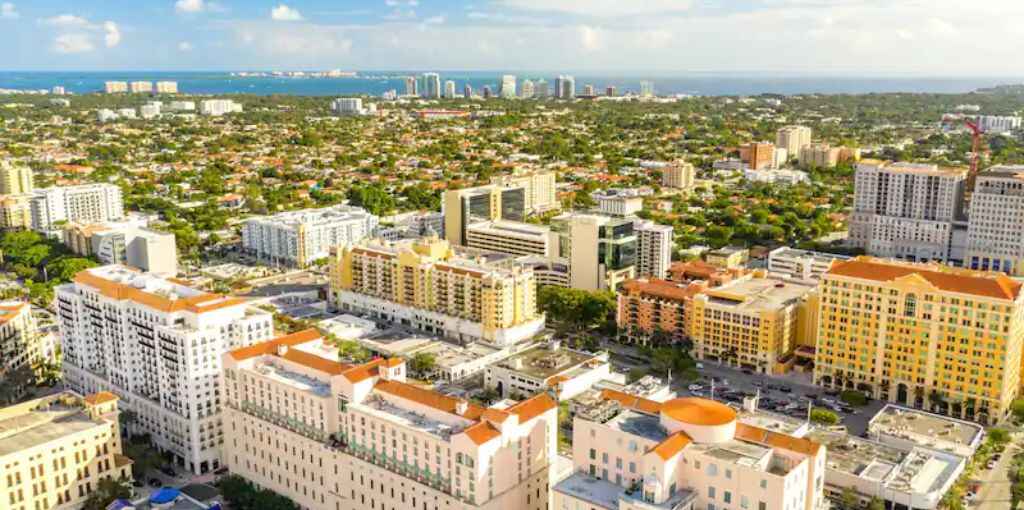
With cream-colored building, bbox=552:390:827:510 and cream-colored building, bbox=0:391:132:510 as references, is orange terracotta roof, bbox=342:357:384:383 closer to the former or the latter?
cream-colored building, bbox=552:390:827:510

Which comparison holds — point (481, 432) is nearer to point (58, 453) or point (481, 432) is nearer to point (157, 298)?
point (58, 453)

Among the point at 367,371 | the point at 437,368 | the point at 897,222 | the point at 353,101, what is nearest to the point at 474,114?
the point at 353,101

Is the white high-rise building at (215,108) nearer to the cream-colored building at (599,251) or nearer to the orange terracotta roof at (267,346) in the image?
the cream-colored building at (599,251)

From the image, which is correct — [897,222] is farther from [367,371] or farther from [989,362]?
[367,371]

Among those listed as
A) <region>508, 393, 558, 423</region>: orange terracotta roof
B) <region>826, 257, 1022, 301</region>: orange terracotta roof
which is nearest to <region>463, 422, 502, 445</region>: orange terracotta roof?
<region>508, 393, 558, 423</region>: orange terracotta roof

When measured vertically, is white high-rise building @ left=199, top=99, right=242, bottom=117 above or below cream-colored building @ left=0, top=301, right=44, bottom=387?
above

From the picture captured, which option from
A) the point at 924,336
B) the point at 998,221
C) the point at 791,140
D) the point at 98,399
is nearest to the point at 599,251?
the point at 924,336
